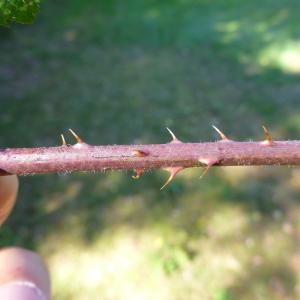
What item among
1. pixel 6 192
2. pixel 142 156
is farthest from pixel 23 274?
pixel 142 156

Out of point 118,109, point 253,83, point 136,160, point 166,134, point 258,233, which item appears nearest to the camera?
point 136,160

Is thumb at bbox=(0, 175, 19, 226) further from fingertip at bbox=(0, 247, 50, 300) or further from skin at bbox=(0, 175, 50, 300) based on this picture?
fingertip at bbox=(0, 247, 50, 300)

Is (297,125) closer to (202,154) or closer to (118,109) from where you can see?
(118,109)

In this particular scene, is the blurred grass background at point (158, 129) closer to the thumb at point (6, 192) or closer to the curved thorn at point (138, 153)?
the thumb at point (6, 192)

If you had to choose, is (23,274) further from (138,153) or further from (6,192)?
(138,153)

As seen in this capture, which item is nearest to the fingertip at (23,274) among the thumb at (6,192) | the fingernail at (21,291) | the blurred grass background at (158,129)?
the fingernail at (21,291)

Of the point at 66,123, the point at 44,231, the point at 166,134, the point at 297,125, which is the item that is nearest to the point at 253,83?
the point at 297,125

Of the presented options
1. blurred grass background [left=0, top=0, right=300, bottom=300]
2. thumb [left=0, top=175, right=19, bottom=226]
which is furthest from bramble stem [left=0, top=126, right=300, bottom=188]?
blurred grass background [left=0, top=0, right=300, bottom=300]
